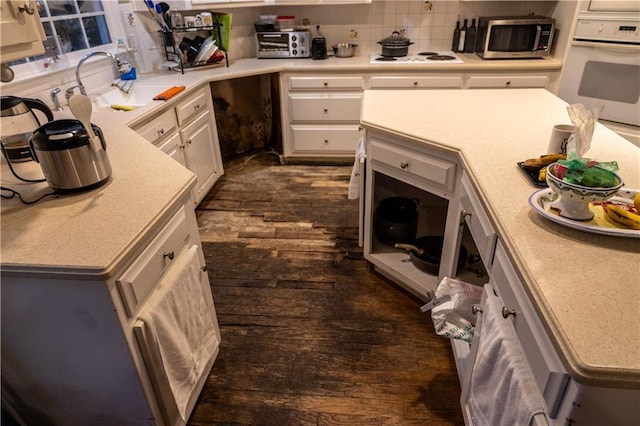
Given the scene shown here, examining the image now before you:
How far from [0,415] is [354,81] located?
3.03 meters

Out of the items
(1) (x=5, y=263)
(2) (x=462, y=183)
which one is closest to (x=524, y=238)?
(2) (x=462, y=183)

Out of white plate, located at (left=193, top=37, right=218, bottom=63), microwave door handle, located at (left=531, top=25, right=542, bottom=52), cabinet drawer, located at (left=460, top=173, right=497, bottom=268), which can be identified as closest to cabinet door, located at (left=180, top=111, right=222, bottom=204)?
white plate, located at (left=193, top=37, right=218, bottom=63)

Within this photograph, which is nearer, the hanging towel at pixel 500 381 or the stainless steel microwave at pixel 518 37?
the hanging towel at pixel 500 381

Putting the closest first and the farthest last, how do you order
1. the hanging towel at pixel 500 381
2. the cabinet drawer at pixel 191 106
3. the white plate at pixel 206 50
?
1. the hanging towel at pixel 500 381
2. the cabinet drawer at pixel 191 106
3. the white plate at pixel 206 50

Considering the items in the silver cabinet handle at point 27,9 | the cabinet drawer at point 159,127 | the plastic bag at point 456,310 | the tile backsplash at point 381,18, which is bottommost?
the plastic bag at point 456,310

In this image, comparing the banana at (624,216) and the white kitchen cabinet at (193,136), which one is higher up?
the banana at (624,216)

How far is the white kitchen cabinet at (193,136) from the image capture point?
2.46m

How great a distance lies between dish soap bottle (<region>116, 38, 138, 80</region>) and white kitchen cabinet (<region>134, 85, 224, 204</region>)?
503 millimetres

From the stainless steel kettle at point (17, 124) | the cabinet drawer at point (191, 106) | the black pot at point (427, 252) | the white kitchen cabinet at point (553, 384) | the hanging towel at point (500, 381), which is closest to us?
the white kitchen cabinet at point (553, 384)

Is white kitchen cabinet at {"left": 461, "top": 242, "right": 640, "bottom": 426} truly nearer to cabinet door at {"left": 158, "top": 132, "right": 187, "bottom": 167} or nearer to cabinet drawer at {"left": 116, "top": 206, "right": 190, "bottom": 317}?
cabinet drawer at {"left": 116, "top": 206, "right": 190, "bottom": 317}

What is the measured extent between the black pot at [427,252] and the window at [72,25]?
2369mm

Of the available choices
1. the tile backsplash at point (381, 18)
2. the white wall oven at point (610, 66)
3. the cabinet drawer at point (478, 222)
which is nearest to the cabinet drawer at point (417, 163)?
the cabinet drawer at point (478, 222)

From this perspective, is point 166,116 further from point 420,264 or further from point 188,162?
point 420,264

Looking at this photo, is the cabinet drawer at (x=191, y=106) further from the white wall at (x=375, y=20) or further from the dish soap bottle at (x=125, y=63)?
the white wall at (x=375, y=20)
